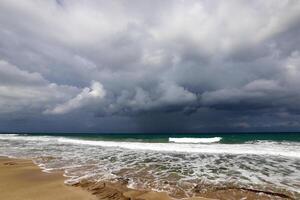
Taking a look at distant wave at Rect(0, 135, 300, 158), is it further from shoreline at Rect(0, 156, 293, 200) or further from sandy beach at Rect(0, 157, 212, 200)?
sandy beach at Rect(0, 157, 212, 200)

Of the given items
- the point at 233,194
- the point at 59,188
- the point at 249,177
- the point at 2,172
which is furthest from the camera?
the point at 2,172

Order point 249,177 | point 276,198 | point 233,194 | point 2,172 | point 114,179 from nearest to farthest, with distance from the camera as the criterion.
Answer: point 276,198 < point 233,194 < point 114,179 < point 249,177 < point 2,172

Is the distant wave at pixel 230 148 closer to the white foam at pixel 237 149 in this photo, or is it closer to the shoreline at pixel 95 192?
the white foam at pixel 237 149

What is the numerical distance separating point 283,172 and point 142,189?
6.78m

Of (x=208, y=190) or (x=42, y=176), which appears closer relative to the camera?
(x=208, y=190)

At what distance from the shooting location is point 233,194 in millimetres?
6926

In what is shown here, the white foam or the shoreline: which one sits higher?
the white foam

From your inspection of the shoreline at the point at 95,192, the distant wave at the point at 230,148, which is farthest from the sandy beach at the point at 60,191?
the distant wave at the point at 230,148

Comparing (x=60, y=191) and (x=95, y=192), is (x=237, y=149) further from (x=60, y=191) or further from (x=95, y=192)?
(x=60, y=191)

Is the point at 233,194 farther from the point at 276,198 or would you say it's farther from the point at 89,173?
the point at 89,173

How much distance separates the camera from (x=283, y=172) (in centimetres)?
1039

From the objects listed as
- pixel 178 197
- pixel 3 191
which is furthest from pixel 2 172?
pixel 178 197

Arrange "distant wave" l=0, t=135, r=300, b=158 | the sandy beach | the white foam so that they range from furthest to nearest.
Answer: "distant wave" l=0, t=135, r=300, b=158 → the white foam → the sandy beach

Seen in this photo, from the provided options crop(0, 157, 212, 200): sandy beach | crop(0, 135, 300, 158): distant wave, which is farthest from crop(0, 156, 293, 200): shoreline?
crop(0, 135, 300, 158): distant wave
